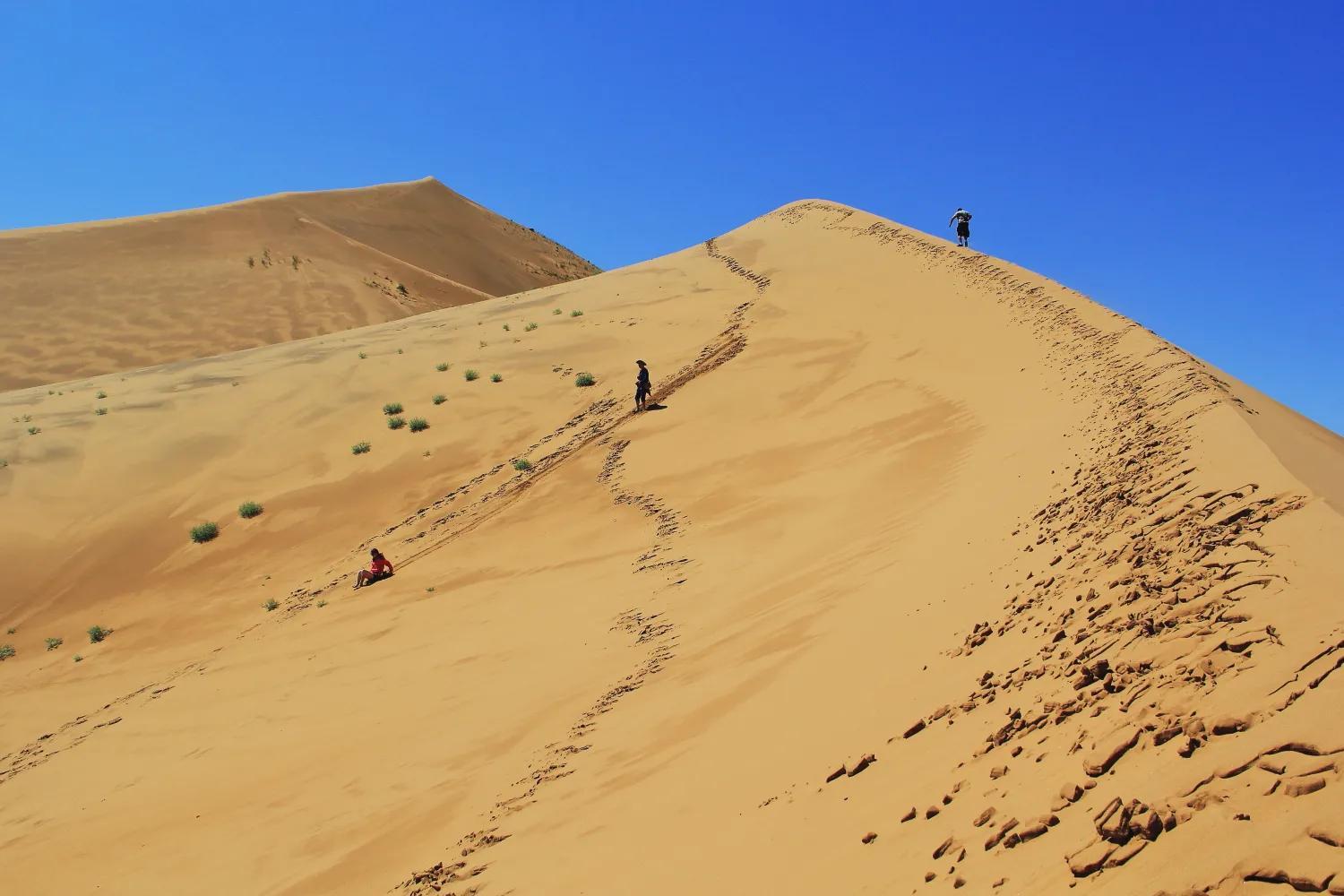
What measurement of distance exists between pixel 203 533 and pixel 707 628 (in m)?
11.3

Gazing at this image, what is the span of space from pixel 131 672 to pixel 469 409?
917cm

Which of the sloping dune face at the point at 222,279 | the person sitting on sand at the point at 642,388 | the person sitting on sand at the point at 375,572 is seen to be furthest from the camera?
the sloping dune face at the point at 222,279

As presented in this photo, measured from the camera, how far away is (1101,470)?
7.36 metres

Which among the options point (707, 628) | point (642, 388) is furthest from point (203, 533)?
point (707, 628)

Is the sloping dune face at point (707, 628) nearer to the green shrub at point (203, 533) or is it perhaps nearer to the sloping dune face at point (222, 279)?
the green shrub at point (203, 533)

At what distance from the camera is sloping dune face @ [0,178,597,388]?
38.7 meters

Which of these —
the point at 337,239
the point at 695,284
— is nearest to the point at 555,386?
the point at 695,284

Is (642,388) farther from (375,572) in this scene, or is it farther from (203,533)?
(203,533)

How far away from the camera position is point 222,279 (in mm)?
45438

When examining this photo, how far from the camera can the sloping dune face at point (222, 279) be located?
38656mm

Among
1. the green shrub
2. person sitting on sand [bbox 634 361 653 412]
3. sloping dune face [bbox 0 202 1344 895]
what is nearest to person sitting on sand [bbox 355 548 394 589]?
sloping dune face [bbox 0 202 1344 895]

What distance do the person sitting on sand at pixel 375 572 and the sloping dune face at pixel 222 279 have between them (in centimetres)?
2957

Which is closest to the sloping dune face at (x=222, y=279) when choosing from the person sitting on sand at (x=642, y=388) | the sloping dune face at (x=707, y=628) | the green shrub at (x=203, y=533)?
the sloping dune face at (x=707, y=628)

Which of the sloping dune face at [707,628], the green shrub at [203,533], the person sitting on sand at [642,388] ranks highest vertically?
the person sitting on sand at [642,388]
